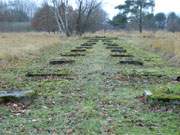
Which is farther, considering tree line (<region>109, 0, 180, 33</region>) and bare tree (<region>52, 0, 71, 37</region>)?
tree line (<region>109, 0, 180, 33</region>)

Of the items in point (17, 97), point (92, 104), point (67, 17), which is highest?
point (67, 17)

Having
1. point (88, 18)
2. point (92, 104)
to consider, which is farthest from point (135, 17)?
point (92, 104)

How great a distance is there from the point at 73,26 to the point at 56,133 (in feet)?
145

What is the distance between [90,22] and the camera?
181 feet

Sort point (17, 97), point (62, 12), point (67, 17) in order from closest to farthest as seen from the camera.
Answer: point (17, 97), point (62, 12), point (67, 17)

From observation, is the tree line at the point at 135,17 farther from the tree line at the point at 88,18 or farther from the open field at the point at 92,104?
the open field at the point at 92,104

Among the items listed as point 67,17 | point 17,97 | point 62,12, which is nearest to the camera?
point 17,97

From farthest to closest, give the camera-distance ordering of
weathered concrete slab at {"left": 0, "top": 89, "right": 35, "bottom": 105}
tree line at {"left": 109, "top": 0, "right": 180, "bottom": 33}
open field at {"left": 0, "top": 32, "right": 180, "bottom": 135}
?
tree line at {"left": 109, "top": 0, "right": 180, "bottom": 33}, weathered concrete slab at {"left": 0, "top": 89, "right": 35, "bottom": 105}, open field at {"left": 0, "top": 32, "right": 180, "bottom": 135}

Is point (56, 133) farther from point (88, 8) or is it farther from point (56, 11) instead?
point (88, 8)

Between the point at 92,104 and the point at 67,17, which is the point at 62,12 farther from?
the point at 92,104

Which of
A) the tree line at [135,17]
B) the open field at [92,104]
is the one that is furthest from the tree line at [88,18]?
the open field at [92,104]

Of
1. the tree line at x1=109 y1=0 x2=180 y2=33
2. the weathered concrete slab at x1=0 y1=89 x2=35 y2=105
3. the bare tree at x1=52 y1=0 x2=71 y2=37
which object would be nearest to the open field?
the weathered concrete slab at x1=0 y1=89 x2=35 y2=105

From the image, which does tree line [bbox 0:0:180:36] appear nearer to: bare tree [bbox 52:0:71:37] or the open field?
bare tree [bbox 52:0:71:37]

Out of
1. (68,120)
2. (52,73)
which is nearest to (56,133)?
(68,120)
